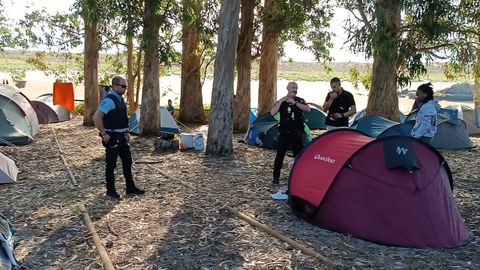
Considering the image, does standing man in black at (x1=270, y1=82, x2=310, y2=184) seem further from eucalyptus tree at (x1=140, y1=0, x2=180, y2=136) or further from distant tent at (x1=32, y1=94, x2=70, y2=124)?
distant tent at (x1=32, y1=94, x2=70, y2=124)

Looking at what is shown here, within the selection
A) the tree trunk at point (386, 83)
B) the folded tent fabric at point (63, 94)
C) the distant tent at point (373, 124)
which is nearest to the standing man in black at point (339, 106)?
the distant tent at point (373, 124)

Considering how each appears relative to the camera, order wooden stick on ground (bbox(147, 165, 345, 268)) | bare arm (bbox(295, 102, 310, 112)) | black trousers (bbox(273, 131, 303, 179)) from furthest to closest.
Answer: black trousers (bbox(273, 131, 303, 179))
bare arm (bbox(295, 102, 310, 112))
wooden stick on ground (bbox(147, 165, 345, 268))

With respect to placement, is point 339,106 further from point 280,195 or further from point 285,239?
point 285,239

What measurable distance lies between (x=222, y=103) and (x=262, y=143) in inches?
88.8

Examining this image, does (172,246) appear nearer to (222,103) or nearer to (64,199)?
(64,199)

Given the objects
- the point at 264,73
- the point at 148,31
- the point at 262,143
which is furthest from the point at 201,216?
the point at 264,73

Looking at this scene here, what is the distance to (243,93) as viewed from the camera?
51.9ft

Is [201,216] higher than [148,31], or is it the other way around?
[148,31]

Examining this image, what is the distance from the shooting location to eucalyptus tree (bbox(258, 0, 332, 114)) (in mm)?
15164

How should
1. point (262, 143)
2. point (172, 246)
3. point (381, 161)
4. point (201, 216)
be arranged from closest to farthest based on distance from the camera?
point (172, 246), point (381, 161), point (201, 216), point (262, 143)

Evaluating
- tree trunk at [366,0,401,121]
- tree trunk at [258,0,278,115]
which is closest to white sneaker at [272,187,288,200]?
tree trunk at [366,0,401,121]

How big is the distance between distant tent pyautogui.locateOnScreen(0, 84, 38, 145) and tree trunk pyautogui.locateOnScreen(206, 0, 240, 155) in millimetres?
5467

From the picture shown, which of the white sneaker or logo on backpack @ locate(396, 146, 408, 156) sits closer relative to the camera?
logo on backpack @ locate(396, 146, 408, 156)

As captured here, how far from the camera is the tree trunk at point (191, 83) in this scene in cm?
1866
